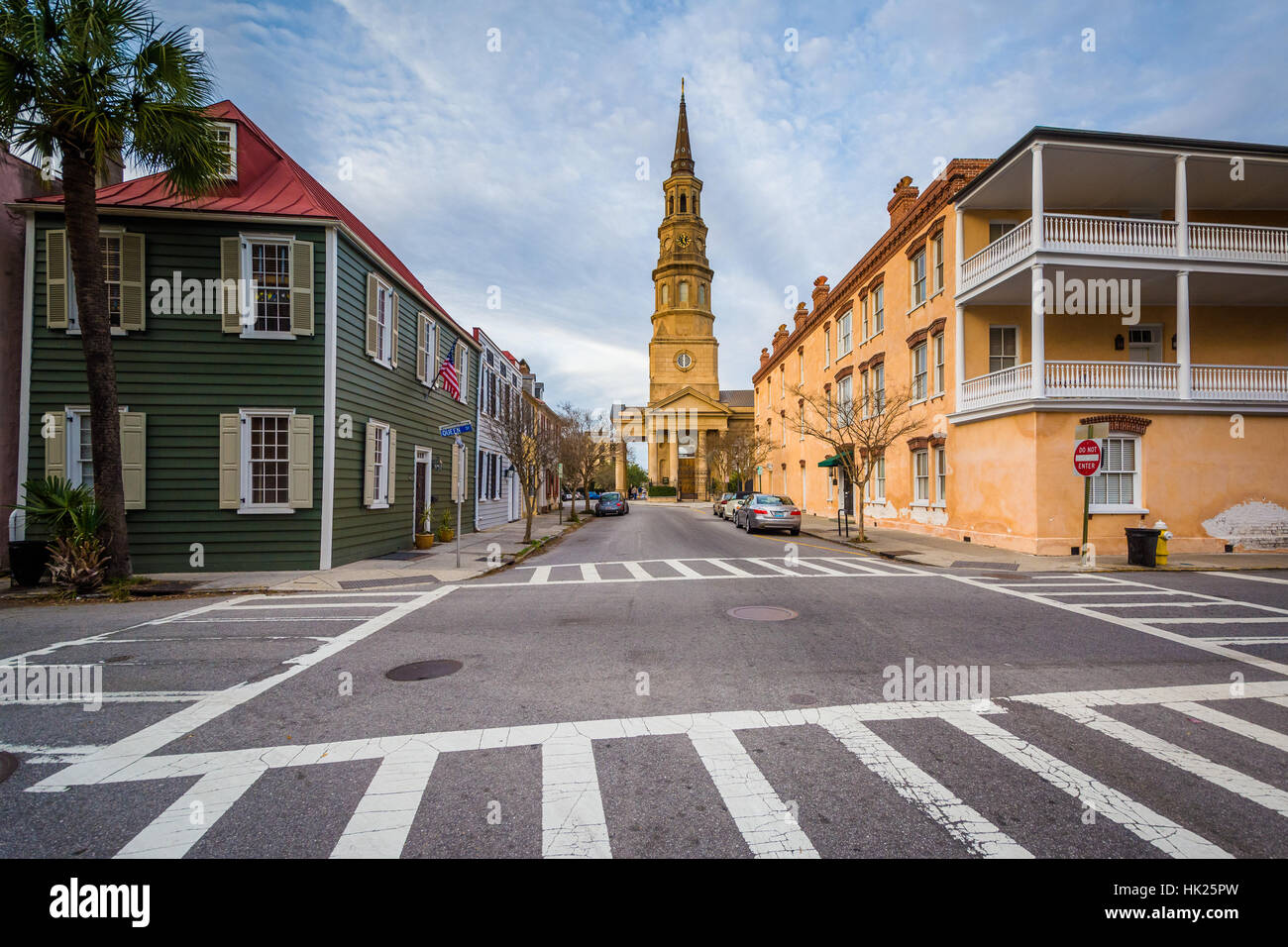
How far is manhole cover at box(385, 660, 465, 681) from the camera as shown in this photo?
239 inches

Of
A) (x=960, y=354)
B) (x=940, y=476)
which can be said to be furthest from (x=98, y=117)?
(x=940, y=476)

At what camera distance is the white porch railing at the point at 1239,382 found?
17406 millimetres

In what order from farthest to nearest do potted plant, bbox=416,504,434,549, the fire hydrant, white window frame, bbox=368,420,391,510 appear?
potted plant, bbox=416,504,434,549, white window frame, bbox=368,420,391,510, the fire hydrant

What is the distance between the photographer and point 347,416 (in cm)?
1430

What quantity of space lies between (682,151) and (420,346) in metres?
78.5

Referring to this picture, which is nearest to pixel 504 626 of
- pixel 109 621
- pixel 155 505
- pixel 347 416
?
pixel 109 621

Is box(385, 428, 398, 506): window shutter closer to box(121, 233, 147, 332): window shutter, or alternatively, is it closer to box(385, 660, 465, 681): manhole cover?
box(121, 233, 147, 332): window shutter

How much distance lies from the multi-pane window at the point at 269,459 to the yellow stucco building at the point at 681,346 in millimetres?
65313

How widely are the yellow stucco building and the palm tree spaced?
67.8 m

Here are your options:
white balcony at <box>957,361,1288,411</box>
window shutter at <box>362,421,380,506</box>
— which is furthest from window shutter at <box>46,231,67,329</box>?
white balcony at <box>957,361,1288,411</box>

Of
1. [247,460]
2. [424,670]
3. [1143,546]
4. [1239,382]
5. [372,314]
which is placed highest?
[372,314]

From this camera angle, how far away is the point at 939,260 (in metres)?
21.9

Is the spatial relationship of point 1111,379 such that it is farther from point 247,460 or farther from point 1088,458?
point 247,460

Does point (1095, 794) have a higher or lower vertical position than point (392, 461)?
lower
